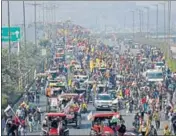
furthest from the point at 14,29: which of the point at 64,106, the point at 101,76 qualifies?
the point at 64,106

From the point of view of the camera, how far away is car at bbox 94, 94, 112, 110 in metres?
38.5

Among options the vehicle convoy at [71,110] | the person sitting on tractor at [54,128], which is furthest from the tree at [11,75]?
the person sitting on tractor at [54,128]

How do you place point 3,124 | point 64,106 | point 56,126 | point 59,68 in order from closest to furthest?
point 56,126
point 3,124
point 64,106
point 59,68

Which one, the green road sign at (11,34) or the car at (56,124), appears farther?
the green road sign at (11,34)

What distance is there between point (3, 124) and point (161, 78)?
21.7 m

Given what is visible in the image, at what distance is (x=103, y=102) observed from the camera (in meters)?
38.6

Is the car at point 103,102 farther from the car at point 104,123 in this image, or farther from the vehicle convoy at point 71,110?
the car at point 104,123

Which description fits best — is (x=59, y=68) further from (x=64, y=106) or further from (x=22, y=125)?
(x=22, y=125)

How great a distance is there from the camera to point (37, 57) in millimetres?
64938

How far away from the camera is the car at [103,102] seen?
126 feet

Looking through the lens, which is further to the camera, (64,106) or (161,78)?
(161,78)

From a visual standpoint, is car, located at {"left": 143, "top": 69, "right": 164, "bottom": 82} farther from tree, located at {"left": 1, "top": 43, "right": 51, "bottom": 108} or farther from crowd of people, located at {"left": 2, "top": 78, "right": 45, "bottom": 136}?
crowd of people, located at {"left": 2, "top": 78, "right": 45, "bottom": 136}

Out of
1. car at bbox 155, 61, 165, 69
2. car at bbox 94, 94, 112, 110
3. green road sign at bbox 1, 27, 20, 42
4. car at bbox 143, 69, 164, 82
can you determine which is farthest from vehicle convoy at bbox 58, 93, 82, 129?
car at bbox 155, 61, 165, 69

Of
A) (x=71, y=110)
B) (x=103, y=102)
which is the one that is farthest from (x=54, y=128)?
(x=103, y=102)
